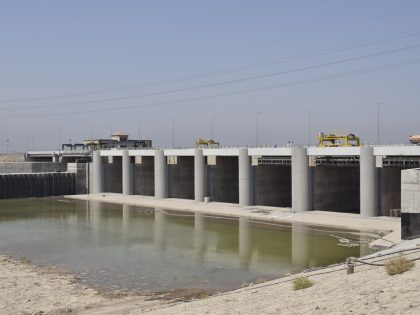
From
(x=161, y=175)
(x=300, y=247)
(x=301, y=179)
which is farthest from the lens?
(x=161, y=175)

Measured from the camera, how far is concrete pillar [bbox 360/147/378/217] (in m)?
55.0

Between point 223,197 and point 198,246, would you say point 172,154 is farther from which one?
point 198,246

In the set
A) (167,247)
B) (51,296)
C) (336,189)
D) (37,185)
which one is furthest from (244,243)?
(37,185)

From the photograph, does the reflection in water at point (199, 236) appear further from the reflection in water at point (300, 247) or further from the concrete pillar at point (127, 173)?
the concrete pillar at point (127, 173)

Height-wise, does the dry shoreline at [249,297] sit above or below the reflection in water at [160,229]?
above

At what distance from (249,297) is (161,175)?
61.9m

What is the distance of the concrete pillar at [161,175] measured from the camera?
82562 mm

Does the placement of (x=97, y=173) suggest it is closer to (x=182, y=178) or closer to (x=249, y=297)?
(x=182, y=178)

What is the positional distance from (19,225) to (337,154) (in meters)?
37.1

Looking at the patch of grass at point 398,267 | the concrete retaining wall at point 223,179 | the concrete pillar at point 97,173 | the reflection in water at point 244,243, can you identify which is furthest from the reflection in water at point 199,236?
the concrete pillar at point 97,173

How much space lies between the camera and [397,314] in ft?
48.5

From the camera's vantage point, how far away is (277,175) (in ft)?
238

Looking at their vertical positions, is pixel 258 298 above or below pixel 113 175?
below

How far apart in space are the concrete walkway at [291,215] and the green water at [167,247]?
8.07 feet
